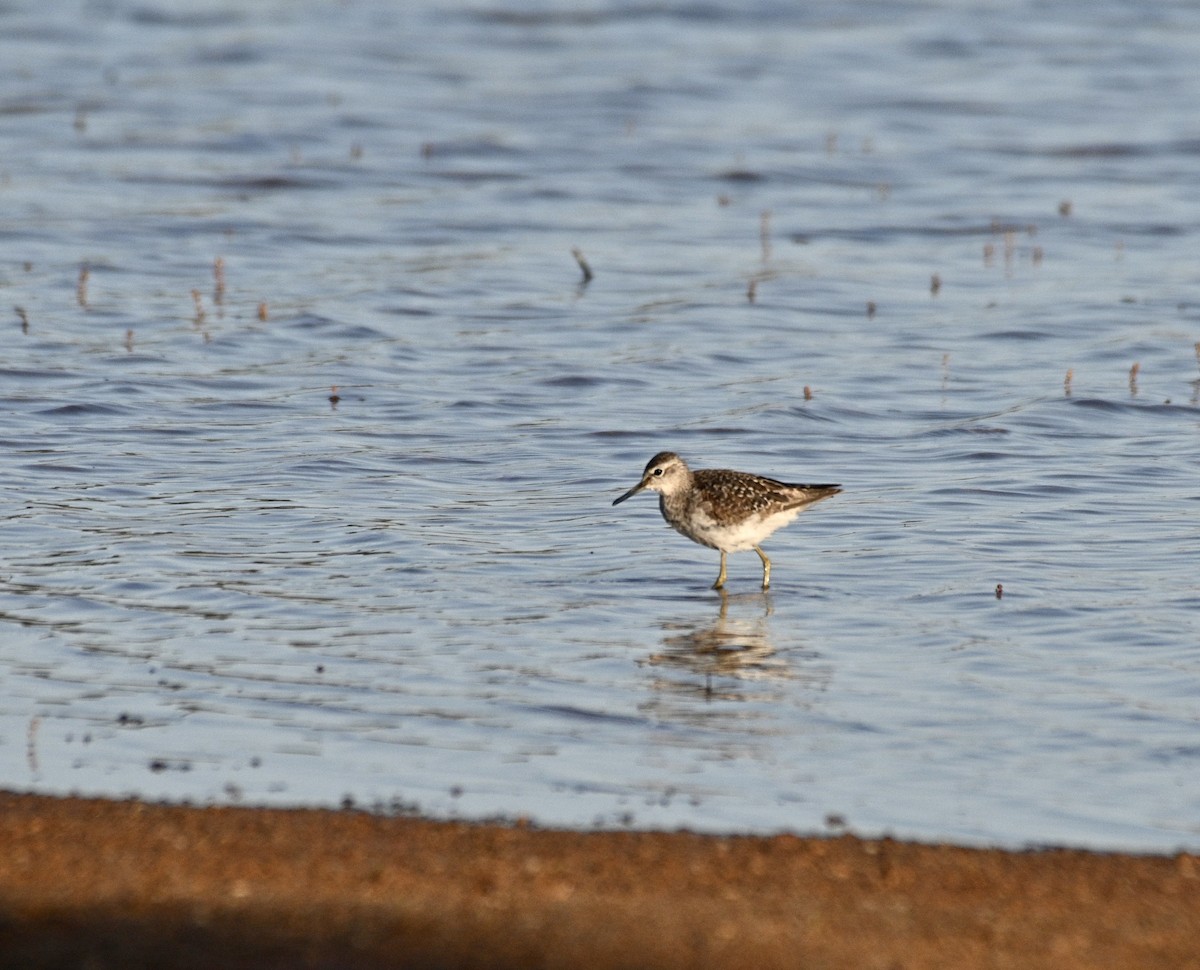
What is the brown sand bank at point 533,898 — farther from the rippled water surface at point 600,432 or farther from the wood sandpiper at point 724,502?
the wood sandpiper at point 724,502

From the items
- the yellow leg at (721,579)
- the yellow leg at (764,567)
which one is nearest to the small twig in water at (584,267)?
the yellow leg at (764,567)

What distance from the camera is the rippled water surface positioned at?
27.3 feet

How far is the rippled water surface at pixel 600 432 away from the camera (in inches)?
327

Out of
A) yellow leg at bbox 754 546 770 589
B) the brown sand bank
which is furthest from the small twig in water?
the brown sand bank

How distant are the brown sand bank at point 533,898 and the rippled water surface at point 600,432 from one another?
0.48 meters

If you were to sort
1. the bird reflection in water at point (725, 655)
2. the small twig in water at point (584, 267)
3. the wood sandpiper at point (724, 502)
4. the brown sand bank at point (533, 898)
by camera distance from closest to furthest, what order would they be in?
the brown sand bank at point (533, 898) < the bird reflection in water at point (725, 655) < the wood sandpiper at point (724, 502) < the small twig in water at point (584, 267)

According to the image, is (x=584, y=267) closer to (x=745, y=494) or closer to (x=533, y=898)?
(x=745, y=494)

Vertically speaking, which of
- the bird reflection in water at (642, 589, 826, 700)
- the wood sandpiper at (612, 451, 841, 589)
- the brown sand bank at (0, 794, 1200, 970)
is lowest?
the bird reflection in water at (642, 589, 826, 700)

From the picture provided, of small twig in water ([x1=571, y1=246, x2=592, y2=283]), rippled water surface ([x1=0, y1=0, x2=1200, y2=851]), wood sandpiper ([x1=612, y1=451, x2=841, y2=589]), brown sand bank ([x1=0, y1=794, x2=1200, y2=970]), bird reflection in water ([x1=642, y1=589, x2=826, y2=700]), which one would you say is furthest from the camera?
small twig in water ([x1=571, y1=246, x2=592, y2=283])

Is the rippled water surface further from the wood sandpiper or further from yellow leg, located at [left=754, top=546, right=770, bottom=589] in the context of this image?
the wood sandpiper

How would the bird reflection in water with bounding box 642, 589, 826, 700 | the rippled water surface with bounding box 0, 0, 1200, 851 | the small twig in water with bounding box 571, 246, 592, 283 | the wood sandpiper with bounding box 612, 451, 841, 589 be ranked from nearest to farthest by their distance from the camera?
the rippled water surface with bounding box 0, 0, 1200, 851 → the bird reflection in water with bounding box 642, 589, 826, 700 → the wood sandpiper with bounding box 612, 451, 841, 589 → the small twig in water with bounding box 571, 246, 592, 283

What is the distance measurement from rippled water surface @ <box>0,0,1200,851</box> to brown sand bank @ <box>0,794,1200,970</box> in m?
0.48

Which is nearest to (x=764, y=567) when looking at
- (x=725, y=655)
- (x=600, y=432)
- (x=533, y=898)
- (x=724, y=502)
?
(x=724, y=502)

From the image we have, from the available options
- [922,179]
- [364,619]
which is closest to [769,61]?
[922,179]
